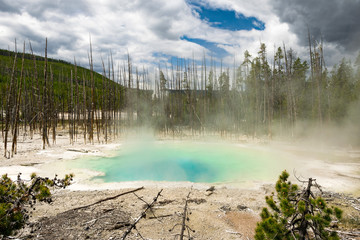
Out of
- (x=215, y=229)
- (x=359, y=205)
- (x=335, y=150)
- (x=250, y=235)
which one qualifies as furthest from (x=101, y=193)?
(x=335, y=150)

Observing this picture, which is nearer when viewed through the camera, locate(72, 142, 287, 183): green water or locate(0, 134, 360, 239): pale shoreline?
locate(0, 134, 360, 239): pale shoreline

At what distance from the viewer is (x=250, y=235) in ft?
9.65

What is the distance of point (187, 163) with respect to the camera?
31.1ft

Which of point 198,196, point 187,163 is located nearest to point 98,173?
point 198,196

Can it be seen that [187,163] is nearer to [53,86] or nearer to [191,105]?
[191,105]

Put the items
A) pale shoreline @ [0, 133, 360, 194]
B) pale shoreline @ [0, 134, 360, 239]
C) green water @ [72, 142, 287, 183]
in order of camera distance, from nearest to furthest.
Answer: pale shoreline @ [0, 134, 360, 239], pale shoreline @ [0, 133, 360, 194], green water @ [72, 142, 287, 183]

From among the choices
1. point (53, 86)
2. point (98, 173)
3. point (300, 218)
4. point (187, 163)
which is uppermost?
point (53, 86)

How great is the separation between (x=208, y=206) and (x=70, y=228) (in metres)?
2.40

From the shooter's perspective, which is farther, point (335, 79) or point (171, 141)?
point (335, 79)

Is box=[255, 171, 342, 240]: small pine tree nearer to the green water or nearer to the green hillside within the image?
the green water

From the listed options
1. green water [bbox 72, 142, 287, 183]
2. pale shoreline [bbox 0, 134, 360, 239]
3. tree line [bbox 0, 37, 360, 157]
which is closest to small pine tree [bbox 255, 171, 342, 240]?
pale shoreline [bbox 0, 134, 360, 239]

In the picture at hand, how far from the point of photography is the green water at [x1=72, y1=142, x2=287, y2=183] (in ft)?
23.4

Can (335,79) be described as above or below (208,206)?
above

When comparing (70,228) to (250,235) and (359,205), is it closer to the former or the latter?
(250,235)
